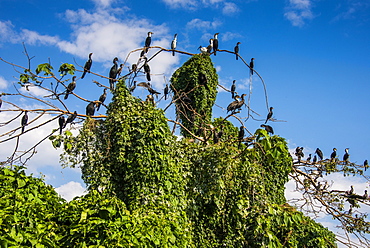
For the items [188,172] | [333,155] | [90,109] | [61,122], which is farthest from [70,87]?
[333,155]

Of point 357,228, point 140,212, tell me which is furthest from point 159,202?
point 357,228

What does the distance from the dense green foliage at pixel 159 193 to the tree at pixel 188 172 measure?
19 mm

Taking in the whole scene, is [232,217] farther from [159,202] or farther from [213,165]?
[159,202]

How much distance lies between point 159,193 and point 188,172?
110 cm

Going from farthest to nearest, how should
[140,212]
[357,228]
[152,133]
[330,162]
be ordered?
[330,162] → [357,228] → [152,133] → [140,212]

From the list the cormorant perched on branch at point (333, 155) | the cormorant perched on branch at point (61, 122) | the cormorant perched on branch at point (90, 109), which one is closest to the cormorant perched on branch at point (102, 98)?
the cormorant perched on branch at point (90, 109)

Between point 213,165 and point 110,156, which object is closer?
point 110,156

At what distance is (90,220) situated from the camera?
5.40 metres

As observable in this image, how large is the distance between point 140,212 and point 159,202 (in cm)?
42

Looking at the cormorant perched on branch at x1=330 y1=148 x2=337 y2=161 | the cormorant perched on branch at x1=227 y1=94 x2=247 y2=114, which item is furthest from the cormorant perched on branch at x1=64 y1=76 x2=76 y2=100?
the cormorant perched on branch at x1=330 y1=148 x2=337 y2=161

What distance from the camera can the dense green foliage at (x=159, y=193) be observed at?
557 cm

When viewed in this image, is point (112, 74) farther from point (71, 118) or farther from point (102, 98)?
point (71, 118)

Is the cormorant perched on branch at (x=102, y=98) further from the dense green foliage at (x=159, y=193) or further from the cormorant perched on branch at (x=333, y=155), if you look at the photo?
the cormorant perched on branch at (x=333, y=155)

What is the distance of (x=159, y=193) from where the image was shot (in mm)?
7289
